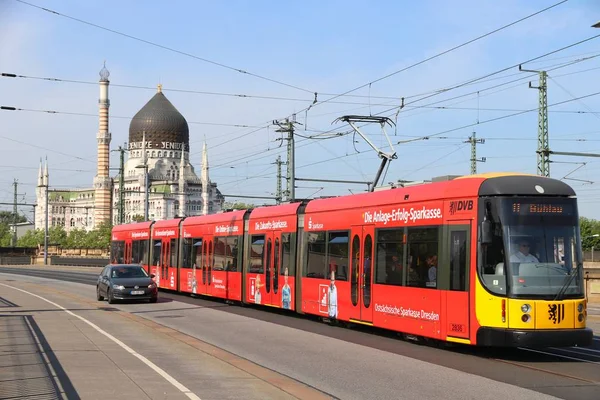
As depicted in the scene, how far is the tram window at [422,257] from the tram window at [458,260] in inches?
20.5

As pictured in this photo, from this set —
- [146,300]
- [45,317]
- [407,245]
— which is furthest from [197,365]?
[146,300]

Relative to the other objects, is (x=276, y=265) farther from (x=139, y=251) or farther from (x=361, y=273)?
(x=139, y=251)

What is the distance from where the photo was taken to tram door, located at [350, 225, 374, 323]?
17.8m

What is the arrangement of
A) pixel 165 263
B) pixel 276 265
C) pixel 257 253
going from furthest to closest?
pixel 165 263
pixel 257 253
pixel 276 265

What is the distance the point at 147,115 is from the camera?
567 feet

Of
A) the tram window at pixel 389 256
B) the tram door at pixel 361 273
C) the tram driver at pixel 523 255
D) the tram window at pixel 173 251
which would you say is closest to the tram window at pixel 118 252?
the tram window at pixel 173 251

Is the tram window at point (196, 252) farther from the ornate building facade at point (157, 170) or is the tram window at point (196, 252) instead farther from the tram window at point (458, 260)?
the ornate building facade at point (157, 170)

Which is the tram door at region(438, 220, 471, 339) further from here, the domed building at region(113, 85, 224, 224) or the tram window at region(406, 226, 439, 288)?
the domed building at region(113, 85, 224, 224)

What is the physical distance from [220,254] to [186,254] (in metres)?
4.40

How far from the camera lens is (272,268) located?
23.6 meters

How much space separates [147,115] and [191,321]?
155 metres

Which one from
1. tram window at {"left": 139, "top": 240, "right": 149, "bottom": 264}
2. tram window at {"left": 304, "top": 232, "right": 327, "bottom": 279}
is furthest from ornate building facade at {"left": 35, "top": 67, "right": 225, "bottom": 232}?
tram window at {"left": 304, "top": 232, "right": 327, "bottom": 279}

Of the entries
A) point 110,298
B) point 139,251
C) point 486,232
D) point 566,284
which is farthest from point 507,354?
point 139,251

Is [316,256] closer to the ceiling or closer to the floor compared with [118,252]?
closer to the floor
